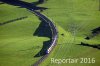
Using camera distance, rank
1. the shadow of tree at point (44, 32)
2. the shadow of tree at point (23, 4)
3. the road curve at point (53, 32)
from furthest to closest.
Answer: the shadow of tree at point (23, 4)
the shadow of tree at point (44, 32)
the road curve at point (53, 32)

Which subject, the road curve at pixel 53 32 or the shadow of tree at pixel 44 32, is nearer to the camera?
the road curve at pixel 53 32

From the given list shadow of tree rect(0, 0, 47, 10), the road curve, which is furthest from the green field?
shadow of tree rect(0, 0, 47, 10)

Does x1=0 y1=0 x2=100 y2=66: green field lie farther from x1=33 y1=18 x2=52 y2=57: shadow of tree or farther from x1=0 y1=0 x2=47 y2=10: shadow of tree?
x1=0 y1=0 x2=47 y2=10: shadow of tree

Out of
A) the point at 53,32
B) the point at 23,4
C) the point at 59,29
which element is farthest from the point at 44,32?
the point at 23,4

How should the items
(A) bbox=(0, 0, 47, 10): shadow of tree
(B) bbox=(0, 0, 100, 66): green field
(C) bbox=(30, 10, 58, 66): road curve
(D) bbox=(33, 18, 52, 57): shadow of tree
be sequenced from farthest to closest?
(A) bbox=(0, 0, 47, 10): shadow of tree, (D) bbox=(33, 18, 52, 57): shadow of tree, (B) bbox=(0, 0, 100, 66): green field, (C) bbox=(30, 10, 58, 66): road curve

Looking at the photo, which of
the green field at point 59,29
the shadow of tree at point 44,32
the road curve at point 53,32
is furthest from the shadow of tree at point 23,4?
the shadow of tree at point 44,32

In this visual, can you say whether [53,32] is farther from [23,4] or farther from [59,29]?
[23,4]

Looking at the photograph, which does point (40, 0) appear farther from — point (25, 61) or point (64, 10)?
point (25, 61)

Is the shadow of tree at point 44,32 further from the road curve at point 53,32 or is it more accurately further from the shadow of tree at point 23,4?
the shadow of tree at point 23,4

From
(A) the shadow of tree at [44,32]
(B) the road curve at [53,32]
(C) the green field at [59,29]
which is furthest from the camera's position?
Result: (A) the shadow of tree at [44,32]
